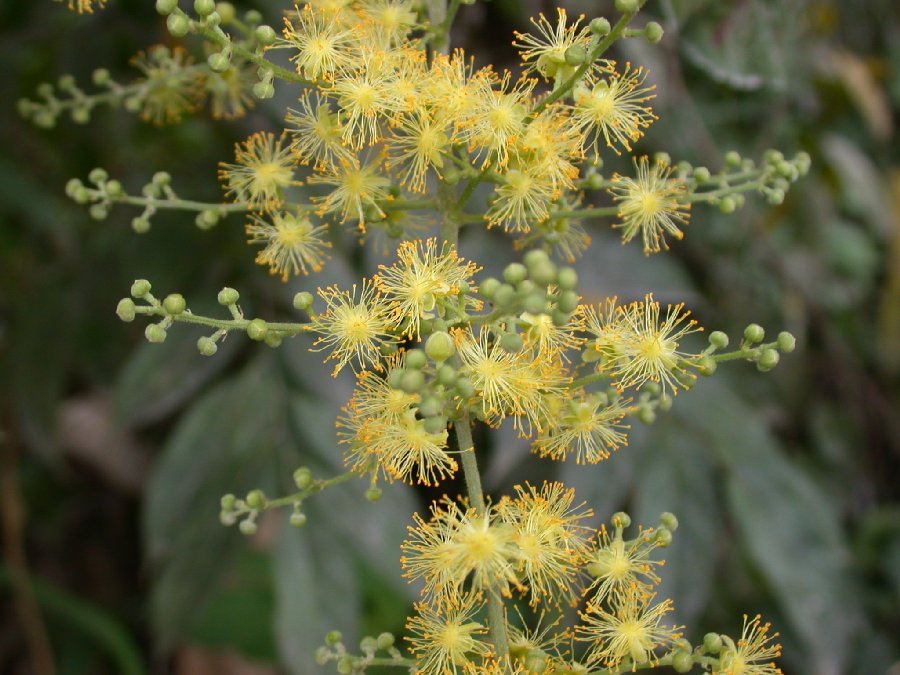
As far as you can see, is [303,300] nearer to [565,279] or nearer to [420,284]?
[420,284]

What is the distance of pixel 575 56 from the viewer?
2.55ft

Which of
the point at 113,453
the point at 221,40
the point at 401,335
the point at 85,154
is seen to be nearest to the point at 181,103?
the point at 221,40

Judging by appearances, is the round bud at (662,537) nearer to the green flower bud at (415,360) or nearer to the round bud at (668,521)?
the round bud at (668,521)

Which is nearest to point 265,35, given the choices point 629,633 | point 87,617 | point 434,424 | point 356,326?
point 356,326

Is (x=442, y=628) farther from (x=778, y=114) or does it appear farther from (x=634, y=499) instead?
(x=778, y=114)

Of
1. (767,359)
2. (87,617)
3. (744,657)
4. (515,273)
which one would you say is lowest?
(87,617)

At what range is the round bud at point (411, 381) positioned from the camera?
2.27 ft

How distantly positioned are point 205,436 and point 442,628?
76 centimetres

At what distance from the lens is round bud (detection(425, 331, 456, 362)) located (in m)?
0.73

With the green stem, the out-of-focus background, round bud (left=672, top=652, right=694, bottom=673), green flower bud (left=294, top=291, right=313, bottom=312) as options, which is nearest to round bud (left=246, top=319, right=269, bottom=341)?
green flower bud (left=294, top=291, right=313, bottom=312)

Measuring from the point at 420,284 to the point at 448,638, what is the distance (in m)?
0.31

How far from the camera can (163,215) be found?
1617 mm

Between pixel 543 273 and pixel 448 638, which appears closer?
pixel 543 273

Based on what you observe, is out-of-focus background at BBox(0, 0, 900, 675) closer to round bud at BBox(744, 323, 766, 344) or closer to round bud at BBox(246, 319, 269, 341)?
round bud at BBox(744, 323, 766, 344)
